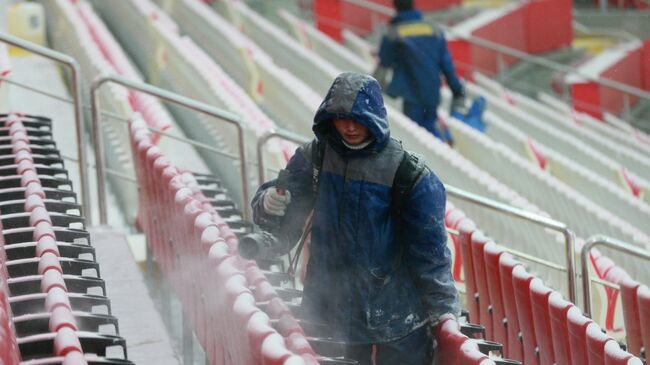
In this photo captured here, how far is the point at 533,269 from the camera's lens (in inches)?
232

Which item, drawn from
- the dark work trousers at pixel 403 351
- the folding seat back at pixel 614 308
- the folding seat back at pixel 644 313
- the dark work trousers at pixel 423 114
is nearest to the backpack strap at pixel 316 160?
the dark work trousers at pixel 403 351

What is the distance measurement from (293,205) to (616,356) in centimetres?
99

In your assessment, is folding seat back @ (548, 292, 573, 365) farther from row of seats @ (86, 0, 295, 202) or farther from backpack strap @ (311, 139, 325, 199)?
row of seats @ (86, 0, 295, 202)

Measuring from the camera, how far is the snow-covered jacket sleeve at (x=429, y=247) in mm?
3352

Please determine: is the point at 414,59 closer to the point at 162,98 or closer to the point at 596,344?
the point at 162,98

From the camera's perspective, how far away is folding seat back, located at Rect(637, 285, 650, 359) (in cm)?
430

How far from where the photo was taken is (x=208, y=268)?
3.82 m

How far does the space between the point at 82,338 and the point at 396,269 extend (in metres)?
0.86

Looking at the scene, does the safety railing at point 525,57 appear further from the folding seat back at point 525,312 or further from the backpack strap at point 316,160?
the backpack strap at point 316,160

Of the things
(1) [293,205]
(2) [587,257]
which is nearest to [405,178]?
(1) [293,205]

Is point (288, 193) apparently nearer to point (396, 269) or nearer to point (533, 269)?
point (396, 269)

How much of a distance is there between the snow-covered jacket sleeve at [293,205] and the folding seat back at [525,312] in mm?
922

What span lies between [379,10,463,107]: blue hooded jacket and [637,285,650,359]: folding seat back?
3549mm

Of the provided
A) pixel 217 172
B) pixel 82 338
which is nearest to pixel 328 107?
pixel 82 338
